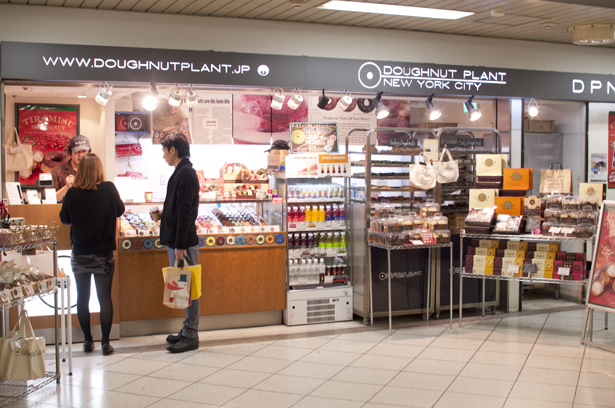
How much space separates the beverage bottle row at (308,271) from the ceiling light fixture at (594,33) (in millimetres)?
4025

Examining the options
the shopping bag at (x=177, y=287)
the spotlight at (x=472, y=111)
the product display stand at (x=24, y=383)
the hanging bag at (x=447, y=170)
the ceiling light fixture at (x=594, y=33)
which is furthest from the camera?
the spotlight at (x=472, y=111)

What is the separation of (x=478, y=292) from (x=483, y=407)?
314 cm

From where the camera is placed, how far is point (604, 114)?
25.3 ft

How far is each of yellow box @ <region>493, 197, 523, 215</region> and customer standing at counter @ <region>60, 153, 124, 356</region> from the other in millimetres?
4118

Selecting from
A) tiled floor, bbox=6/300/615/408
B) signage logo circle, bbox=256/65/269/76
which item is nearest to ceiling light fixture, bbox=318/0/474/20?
signage logo circle, bbox=256/65/269/76

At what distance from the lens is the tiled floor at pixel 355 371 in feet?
13.4

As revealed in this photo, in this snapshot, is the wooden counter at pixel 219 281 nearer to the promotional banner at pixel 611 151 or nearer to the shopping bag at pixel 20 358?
the shopping bag at pixel 20 358

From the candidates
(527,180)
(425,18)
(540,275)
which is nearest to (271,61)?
(425,18)

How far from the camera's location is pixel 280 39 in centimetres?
607

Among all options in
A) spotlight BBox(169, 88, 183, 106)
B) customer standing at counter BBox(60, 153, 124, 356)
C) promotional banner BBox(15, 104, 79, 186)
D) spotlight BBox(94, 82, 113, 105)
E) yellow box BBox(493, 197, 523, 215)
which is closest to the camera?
customer standing at counter BBox(60, 153, 124, 356)

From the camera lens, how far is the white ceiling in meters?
5.35

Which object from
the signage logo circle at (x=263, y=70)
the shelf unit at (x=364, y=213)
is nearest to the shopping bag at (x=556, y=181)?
the shelf unit at (x=364, y=213)

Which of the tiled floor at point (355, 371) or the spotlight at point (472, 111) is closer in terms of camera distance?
the tiled floor at point (355, 371)

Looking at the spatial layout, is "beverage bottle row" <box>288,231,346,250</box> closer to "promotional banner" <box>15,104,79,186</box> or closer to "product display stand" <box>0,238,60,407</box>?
"product display stand" <box>0,238,60,407</box>
